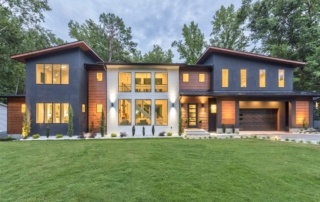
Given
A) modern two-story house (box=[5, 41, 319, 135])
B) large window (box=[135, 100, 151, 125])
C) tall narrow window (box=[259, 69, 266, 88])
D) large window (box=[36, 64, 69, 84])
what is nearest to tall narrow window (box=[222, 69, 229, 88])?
modern two-story house (box=[5, 41, 319, 135])

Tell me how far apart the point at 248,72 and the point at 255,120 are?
4.05 m

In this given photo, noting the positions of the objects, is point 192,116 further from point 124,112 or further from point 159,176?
point 159,176

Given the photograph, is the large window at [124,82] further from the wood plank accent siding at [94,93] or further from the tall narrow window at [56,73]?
the tall narrow window at [56,73]

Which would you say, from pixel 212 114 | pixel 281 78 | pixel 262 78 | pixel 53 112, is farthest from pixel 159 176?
pixel 281 78

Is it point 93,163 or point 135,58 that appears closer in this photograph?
point 93,163

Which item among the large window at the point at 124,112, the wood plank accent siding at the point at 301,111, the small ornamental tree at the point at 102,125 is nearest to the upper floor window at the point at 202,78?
the large window at the point at 124,112

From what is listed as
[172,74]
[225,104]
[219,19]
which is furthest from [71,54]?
[219,19]

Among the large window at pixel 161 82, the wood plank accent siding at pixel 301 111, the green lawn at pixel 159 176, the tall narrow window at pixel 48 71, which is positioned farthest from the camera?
the wood plank accent siding at pixel 301 111

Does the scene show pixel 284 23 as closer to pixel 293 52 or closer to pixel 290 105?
pixel 293 52

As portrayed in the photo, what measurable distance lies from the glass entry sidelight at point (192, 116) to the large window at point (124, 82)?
207 inches

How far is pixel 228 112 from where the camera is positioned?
14516 mm

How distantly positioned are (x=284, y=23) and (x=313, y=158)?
19740 mm

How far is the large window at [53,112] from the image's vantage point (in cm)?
1300

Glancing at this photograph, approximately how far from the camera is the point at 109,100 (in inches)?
537
